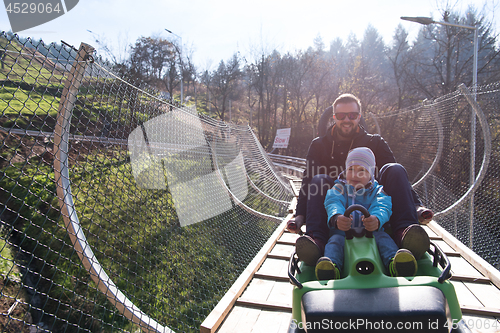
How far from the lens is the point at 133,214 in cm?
353

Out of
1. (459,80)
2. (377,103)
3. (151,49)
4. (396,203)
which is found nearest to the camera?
(396,203)

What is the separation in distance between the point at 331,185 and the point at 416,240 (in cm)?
56

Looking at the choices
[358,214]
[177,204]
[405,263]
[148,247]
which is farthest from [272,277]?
[148,247]

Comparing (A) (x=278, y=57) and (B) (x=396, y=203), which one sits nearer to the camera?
(B) (x=396, y=203)

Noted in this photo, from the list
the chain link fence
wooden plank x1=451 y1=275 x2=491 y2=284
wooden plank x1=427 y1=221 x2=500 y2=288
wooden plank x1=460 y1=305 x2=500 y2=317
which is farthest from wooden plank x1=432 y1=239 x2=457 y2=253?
the chain link fence

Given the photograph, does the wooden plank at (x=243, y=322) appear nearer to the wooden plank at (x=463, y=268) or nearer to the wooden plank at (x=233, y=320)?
the wooden plank at (x=233, y=320)

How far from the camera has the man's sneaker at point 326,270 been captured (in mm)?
1218

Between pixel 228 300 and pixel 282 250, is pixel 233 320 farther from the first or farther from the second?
pixel 282 250

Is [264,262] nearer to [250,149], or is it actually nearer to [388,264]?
[388,264]

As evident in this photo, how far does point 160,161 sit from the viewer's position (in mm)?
3088

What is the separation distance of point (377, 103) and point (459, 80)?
18.6 ft

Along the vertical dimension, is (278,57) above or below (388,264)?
above

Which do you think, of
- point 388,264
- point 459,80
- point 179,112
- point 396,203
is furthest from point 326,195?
point 459,80

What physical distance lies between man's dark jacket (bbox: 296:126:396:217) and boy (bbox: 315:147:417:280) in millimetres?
419
